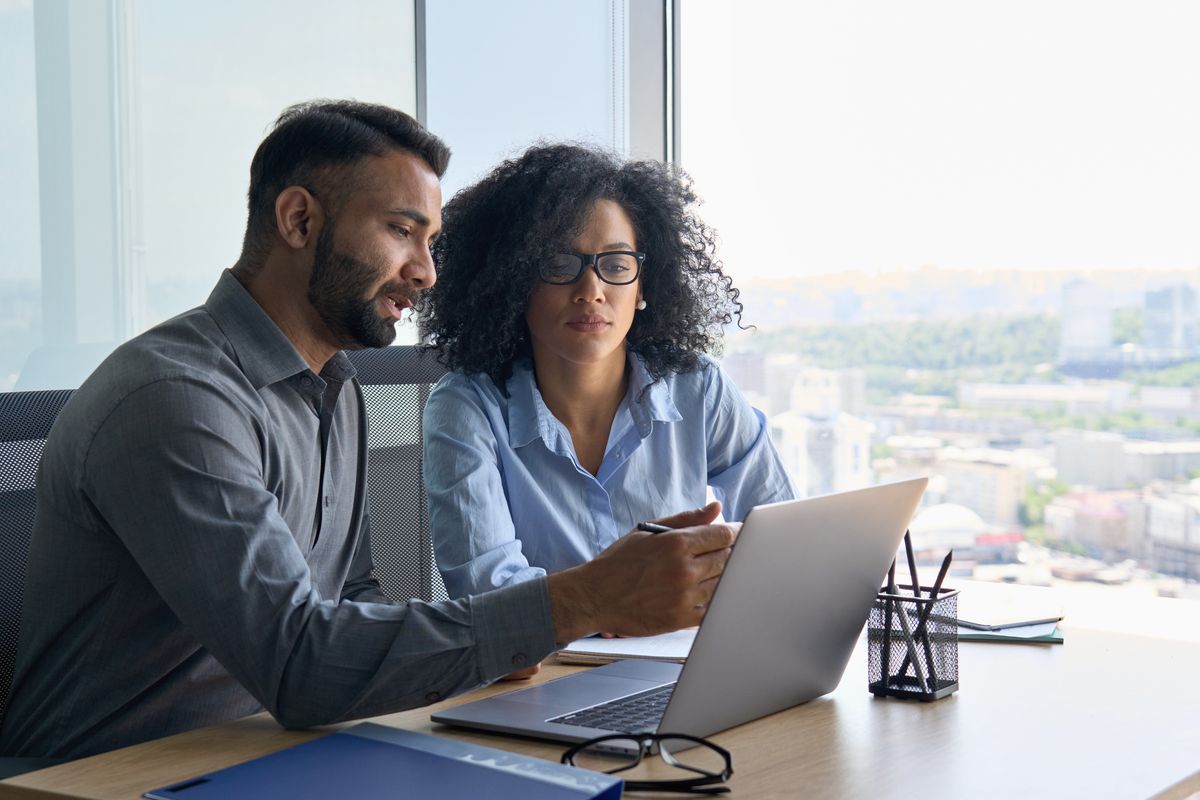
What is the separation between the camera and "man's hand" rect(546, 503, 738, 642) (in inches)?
46.3

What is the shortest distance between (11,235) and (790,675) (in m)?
1.40

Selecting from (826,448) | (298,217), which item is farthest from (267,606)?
(826,448)

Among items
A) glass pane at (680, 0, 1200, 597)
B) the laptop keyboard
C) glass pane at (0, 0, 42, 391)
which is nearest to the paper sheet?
the laptop keyboard

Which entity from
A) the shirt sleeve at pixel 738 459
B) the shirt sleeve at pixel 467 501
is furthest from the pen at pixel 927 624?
the shirt sleeve at pixel 738 459

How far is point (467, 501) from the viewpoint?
178 centimetres

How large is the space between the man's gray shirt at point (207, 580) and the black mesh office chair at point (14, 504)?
17 millimetres

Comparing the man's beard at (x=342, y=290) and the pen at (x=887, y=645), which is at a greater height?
the man's beard at (x=342, y=290)

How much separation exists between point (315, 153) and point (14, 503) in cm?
54

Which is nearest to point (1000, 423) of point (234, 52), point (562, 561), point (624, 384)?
point (624, 384)

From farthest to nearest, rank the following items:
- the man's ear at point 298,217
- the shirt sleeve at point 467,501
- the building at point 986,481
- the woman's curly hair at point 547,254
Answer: the building at point 986,481 < the woman's curly hair at point 547,254 < the shirt sleeve at point 467,501 < the man's ear at point 298,217

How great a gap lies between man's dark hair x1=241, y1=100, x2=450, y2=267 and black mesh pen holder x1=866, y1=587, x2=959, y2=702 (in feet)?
2.66

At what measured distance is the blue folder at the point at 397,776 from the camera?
0.94 meters

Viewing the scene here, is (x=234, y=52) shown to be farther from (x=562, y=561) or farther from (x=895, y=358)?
(x=895, y=358)

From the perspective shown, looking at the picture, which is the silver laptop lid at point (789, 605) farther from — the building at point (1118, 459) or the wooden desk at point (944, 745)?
the building at point (1118, 459)
